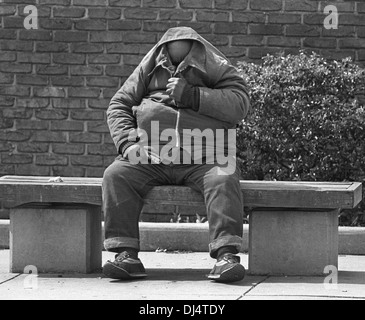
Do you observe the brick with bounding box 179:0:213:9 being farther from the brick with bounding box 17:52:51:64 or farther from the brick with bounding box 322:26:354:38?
the brick with bounding box 17:52:51:64

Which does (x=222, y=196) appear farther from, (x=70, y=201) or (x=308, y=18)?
(x=308, y=18)

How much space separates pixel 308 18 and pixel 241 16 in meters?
0.59

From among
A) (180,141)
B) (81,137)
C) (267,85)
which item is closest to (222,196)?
(180,141)

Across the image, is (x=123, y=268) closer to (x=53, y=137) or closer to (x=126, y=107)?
(x=126, y=107)

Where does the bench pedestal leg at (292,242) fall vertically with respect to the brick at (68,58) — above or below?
below

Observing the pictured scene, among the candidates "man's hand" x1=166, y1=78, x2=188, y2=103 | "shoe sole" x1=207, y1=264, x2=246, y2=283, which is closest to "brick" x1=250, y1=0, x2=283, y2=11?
"man's hand" x1=166, y1=78, x2=188, y2=103

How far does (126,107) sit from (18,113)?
9.78ft

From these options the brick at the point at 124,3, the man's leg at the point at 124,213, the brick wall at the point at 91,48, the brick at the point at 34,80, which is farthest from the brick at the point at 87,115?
the man's leg at the point at 124,213

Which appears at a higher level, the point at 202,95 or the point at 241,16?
the point at 241,16

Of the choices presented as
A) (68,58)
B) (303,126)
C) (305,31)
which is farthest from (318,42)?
(68,58)

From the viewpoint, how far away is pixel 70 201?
Answer: 5.87 metres

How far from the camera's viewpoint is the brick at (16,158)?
8.80 metres

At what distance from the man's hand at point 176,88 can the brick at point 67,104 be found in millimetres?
3098

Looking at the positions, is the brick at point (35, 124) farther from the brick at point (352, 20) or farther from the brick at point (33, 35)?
the brick at point (352, 20)
